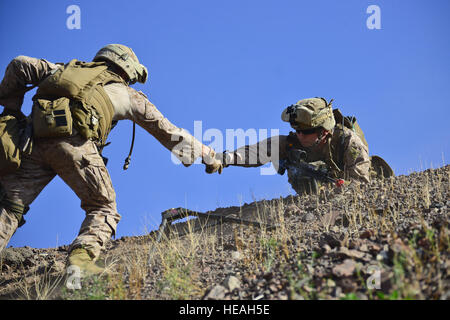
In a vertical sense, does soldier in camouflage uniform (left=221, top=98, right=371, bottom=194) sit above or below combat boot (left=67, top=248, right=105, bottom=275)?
above

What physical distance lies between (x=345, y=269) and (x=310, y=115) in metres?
4.49

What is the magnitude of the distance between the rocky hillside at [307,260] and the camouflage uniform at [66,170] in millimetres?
542

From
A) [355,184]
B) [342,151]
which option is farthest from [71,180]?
[342,151]

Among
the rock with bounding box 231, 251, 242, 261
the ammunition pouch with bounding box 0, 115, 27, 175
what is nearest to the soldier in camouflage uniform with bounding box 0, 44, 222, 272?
the ammunition pouch with bounding box 0, 115, 27, 175

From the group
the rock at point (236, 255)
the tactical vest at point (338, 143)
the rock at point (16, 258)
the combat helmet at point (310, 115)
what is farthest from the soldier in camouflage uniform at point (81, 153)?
the tactical vest at point (338, 143)

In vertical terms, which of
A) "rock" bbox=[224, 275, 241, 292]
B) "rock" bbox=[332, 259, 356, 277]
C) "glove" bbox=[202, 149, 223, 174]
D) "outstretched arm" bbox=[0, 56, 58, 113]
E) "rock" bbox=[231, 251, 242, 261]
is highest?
"outstretched arm" bbox=[0, 56, 58, 113]

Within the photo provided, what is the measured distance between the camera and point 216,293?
3.03m

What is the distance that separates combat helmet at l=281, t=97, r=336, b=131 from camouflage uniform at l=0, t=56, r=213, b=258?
129 inches

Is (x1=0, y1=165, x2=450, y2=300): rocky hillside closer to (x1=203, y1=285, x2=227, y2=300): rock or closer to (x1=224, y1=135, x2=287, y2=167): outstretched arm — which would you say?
(x1=203, y1=285, x2=227, y2=300): rock

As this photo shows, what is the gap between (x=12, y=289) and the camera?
15.3 ft

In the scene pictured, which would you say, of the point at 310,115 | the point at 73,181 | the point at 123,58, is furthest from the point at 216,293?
the point at 310,115

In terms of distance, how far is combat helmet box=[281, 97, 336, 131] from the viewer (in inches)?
278

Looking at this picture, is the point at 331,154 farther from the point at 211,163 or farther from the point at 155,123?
the point at 155,123

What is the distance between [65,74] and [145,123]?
115cm
